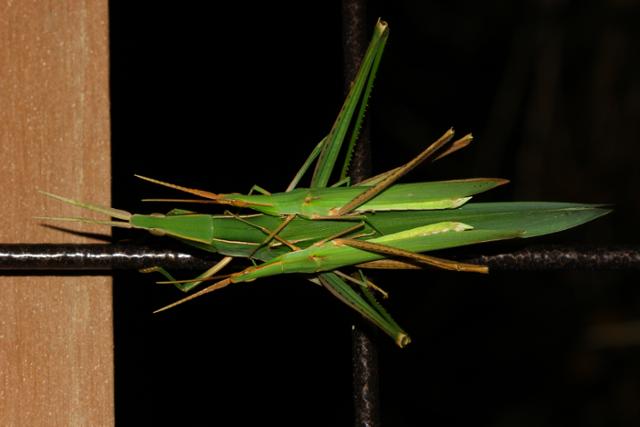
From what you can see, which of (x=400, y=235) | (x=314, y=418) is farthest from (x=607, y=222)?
(x=400, y=235)

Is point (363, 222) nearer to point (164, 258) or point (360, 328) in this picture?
point (360, 328)

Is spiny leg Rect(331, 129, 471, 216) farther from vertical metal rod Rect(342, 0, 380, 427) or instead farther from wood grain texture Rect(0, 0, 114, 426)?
wood grain texture Rect(0, 0, 114, 426)

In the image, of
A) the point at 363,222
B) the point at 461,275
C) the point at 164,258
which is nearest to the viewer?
the point at 164,258

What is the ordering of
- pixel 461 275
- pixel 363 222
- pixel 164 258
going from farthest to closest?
pixel 461 275 → pixel 363 222 → pixel 164 258

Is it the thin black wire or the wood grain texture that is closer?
the thin black wire

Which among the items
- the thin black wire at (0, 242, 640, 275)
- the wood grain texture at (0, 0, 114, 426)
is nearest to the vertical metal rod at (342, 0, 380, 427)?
the thin black wire at (0, 242, 640, 275)

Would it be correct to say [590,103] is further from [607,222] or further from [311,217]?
[311,217]

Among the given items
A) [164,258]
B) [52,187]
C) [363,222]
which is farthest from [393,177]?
[52,187]

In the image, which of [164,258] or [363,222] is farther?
[363,222]
